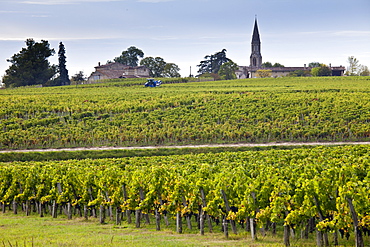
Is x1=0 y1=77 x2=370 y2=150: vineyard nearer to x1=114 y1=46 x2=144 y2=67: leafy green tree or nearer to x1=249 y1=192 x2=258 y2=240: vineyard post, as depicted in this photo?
x1=249 y1=192 x2=258 y2=240: vineyard post

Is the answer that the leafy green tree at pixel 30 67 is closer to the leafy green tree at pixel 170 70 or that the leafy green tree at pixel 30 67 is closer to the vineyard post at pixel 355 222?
the leafy green tree at pixel 170 70

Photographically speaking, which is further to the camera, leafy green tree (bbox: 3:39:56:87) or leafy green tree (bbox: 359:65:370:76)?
leafy green tree (bbox: 359:65:370:76)

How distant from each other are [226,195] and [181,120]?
42531 mm

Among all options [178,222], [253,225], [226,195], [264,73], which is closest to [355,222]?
[253,225]

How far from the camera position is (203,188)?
21.5 metres

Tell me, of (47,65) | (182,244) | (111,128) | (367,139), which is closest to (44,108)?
(111,128)

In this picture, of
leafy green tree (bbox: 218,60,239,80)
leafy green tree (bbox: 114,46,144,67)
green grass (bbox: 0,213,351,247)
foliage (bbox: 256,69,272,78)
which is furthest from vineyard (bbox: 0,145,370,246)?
leafy green tree (bbox: 114,46,144,67)

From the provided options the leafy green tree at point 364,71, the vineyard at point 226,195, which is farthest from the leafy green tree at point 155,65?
the vineyard at point 226,195

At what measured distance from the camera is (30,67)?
475ft

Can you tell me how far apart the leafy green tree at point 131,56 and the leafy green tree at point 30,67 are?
4142cm

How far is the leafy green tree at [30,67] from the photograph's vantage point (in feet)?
474

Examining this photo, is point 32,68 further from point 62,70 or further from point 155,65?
point 155,65

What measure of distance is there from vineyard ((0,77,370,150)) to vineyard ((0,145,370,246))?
24.8 m

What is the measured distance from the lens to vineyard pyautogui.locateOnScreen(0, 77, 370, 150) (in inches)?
2162
